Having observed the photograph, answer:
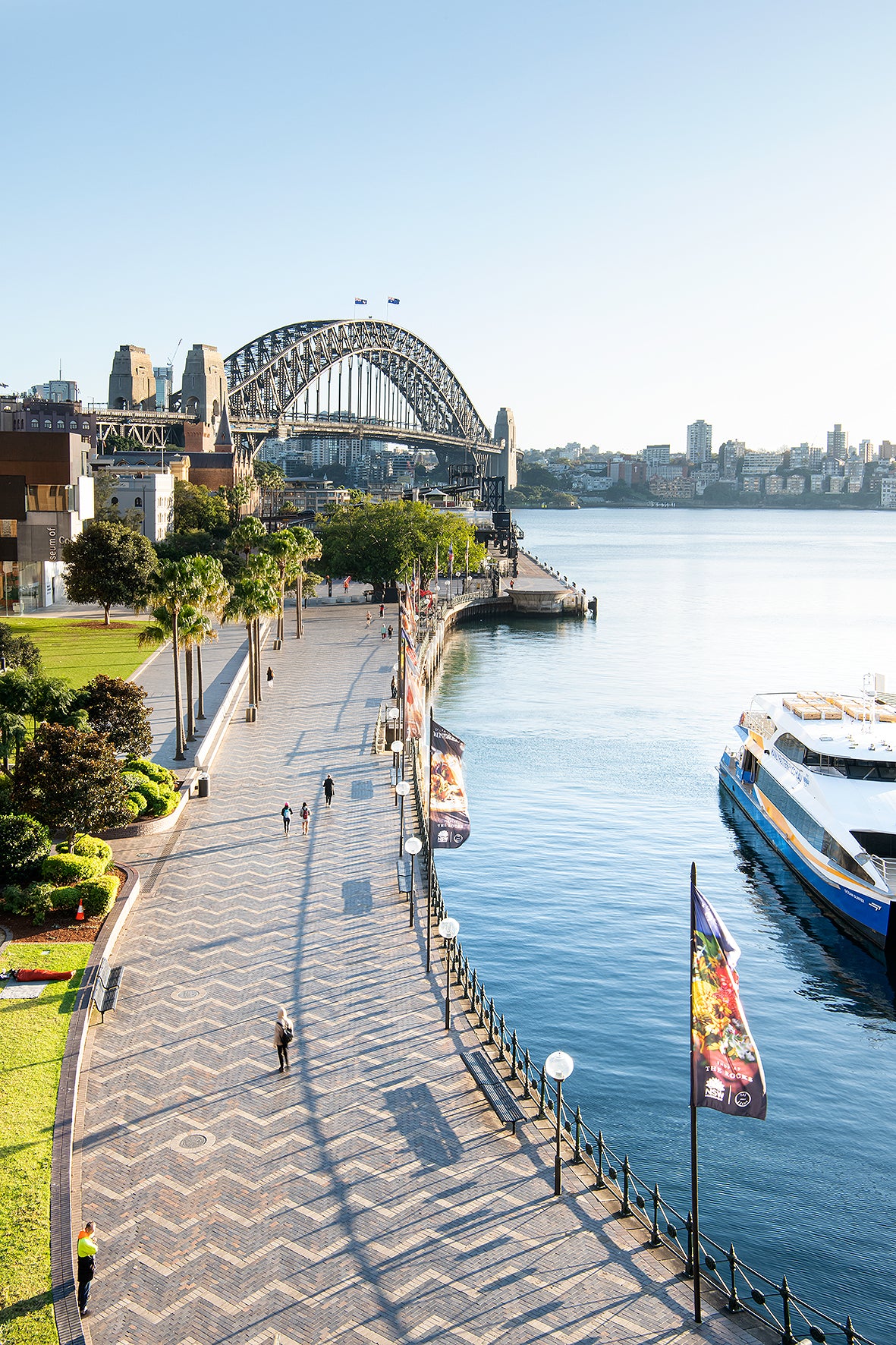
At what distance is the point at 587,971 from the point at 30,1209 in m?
19.8

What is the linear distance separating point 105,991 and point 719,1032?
15086mm

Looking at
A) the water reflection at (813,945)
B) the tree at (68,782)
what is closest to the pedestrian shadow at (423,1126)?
the water reflection at (813,945)

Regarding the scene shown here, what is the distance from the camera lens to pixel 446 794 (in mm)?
29719

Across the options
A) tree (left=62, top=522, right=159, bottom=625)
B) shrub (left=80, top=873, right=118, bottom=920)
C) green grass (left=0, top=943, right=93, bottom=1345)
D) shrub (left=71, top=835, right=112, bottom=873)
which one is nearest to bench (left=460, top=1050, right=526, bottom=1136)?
green grass (left=0, top=943, right=93, bottom=1345)

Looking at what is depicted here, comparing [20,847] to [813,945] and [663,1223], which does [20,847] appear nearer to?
[663,1223]

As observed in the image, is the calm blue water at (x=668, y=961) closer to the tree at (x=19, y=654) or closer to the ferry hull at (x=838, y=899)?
the ferry hull at (x=838, y=899)

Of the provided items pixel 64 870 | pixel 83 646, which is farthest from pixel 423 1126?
pixel 83 646

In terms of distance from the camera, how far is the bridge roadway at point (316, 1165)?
17594mm

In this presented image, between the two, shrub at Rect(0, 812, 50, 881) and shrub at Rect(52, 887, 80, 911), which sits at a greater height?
shrub at Rect(0, 812, 50, 881)

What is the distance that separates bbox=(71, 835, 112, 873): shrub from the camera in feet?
112

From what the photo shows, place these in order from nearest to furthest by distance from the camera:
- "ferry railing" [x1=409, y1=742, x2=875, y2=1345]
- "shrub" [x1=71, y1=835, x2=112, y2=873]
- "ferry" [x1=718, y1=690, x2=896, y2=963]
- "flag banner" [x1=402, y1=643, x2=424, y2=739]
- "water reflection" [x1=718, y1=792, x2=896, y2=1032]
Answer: "ferry railing" [x1=409, y1=742, x2=875, y2=1345] < "shrub" [x1=71, y1=835, x2=112, y2=873] < "water reflection" [x1=718, y1=792, x2=896, y2=1032] < "ferry" [x1=718, y1=690, x2=896, y2=963] < "flag banner" [x1=402, y1=643, x2=424, y2=739]

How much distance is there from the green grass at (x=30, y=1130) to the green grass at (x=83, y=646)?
105 ft

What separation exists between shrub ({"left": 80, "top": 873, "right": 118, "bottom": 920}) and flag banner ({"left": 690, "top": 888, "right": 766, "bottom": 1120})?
1886cm

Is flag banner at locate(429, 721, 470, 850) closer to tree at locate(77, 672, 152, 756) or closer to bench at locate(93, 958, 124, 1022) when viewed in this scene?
bench at locate(93, 958, 124, 1022)
